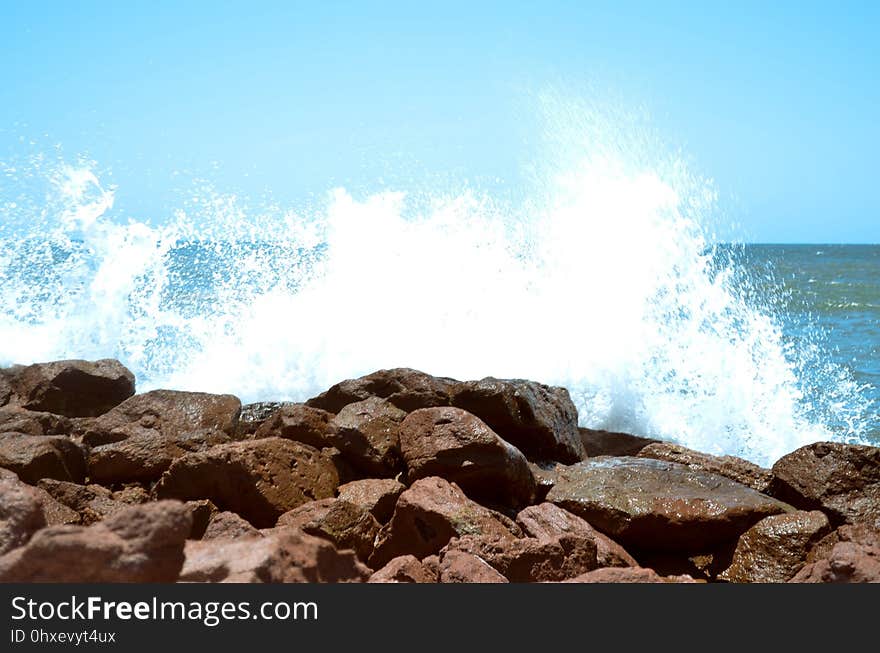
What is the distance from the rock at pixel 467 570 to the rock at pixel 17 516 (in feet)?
4.31

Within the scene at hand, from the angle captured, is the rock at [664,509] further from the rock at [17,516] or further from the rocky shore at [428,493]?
the rock at [17,516]

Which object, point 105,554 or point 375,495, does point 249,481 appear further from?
point 105,554

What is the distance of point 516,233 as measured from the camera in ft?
37.0

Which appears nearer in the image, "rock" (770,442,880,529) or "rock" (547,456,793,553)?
"rock" (547,456,793,553)

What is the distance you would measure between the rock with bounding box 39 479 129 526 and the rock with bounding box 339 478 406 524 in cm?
98

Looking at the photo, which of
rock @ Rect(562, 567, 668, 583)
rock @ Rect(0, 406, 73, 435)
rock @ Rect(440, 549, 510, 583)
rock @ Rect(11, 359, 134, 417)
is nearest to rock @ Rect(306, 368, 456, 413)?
rock @ Rect(0, 406, 73, 435)

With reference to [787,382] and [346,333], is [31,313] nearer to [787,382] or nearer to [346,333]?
[346,333]

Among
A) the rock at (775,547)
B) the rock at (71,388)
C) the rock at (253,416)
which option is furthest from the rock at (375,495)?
the rock at (71,388)

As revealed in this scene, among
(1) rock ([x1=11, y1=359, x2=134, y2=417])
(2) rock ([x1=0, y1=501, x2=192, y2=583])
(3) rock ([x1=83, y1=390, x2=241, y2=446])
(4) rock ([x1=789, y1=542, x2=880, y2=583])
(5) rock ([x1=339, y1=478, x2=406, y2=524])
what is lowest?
(4) rock ([x1=789, y1=542, x2=880, y2=583])

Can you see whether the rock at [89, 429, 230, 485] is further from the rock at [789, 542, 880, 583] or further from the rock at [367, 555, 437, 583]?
the rock at [789, 542, 880, 583]

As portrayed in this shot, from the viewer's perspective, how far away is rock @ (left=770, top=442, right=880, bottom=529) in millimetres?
4465

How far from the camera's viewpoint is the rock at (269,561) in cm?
224

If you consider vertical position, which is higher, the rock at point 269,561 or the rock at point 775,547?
the rock at point 775,547

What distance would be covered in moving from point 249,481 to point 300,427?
0.83 meters
